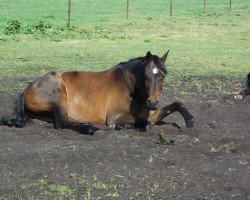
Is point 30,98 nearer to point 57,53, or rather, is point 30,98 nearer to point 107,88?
point 107,88

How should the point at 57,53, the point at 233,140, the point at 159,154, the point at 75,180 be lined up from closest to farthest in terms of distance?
the point at 75,180, the point at 159,154, the point at 233,140, the point at 57,53

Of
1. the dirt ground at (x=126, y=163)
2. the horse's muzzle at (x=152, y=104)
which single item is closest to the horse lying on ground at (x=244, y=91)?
the dirt ground at (x=126, y=163)

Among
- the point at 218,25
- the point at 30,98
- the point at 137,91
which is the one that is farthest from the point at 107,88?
the point at 218,25

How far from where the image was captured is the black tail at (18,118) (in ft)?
31.0

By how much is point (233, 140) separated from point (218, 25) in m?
20.4

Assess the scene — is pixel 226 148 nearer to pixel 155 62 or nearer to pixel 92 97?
pixel 155 62

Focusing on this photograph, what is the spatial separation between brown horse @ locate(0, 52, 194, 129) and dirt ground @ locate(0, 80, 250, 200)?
0.86 feet

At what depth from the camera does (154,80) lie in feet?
28.9

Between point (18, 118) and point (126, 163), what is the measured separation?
120 inches

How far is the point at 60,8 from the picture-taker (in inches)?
1640

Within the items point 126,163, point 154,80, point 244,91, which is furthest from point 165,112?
point 244,91

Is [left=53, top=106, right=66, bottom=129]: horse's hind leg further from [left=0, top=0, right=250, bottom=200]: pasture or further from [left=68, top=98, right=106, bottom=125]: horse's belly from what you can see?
[left=68, top=98, right=106, bottom=125]: horse's belly

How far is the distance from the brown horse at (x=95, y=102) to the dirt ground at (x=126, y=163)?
0.26 metres

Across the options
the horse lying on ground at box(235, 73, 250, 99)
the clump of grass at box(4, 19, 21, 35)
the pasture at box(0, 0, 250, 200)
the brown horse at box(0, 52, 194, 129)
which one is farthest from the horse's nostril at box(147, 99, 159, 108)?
the clump of grass at box(4, 19, 21, 35)
